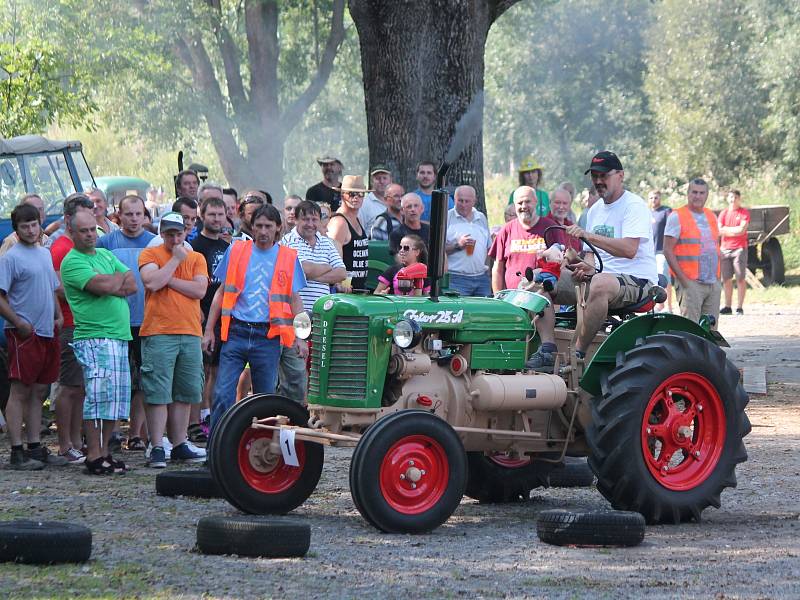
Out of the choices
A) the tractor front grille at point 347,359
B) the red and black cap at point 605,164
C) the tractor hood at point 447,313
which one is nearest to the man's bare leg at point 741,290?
the red and black cap at point 605,164

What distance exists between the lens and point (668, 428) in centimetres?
809

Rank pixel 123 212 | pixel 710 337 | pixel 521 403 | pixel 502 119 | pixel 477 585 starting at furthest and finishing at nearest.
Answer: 1. pixel 502 119
2. pixel 123 212
3. pixel 710 337
4. pixel 521 403
5. pixel 477 585

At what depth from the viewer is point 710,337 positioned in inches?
343

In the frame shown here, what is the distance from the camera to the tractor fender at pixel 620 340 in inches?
317

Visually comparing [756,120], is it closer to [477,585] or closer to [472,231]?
[472,231]

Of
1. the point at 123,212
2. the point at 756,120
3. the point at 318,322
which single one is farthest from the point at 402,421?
the point at 756,120

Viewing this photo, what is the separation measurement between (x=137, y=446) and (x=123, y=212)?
1.85 metres

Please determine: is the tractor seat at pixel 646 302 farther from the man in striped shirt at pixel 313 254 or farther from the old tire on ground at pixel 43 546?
the old tire on ground at pixel 43 546

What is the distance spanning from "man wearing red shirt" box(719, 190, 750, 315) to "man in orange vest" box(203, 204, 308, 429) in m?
15.4

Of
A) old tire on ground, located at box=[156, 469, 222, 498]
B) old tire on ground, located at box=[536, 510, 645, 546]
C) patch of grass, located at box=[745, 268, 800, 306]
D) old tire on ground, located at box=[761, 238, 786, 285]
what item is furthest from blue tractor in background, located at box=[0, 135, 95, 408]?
old tire on ground, located at box=[761, 238, 786, 285]

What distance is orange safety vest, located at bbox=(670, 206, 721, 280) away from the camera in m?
14.0

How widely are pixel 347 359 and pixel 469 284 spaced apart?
16.6ft

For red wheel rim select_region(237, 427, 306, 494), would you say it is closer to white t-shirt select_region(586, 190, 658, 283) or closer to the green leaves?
white t-shirt select_region(586, 190, 658, 283)

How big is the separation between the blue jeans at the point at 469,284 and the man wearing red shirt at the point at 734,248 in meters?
11.8
